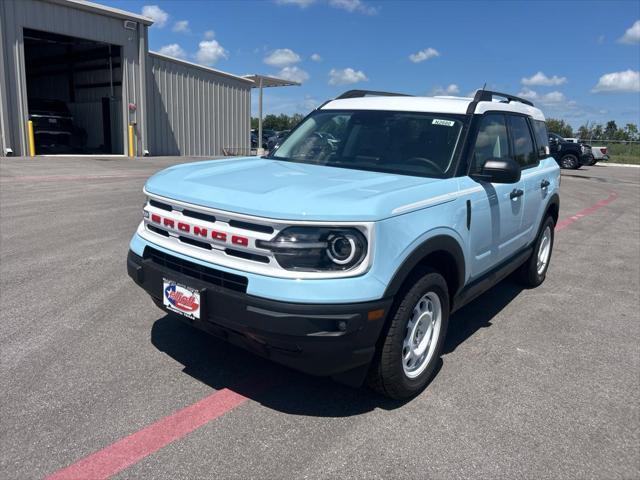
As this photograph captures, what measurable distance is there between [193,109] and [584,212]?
18.5m

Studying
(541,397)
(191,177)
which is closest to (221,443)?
(191,177)

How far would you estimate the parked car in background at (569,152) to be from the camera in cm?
2634

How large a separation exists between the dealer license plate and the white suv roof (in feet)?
7.39

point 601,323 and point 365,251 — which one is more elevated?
point 365,251

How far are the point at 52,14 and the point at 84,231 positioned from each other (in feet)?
47.9

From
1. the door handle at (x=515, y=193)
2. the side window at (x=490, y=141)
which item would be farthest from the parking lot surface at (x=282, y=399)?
the side window at (x=490, y=141)

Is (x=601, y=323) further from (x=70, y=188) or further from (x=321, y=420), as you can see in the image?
(x=70, y=188)

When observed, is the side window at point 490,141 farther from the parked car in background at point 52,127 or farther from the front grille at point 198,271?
the parked car in background at point 52,127

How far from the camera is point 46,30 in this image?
17891 mm

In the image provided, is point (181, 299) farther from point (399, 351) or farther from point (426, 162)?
point (426, 162)

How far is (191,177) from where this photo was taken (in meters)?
3.35

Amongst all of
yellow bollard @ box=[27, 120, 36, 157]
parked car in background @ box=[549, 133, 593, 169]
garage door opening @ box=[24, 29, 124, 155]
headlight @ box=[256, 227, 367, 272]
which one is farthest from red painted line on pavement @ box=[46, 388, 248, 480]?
parked car in background @ box=[549, 133, 593, 169]

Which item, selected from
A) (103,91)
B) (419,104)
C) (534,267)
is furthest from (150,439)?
(103,91)

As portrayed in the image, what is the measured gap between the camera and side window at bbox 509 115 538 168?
4742mm
